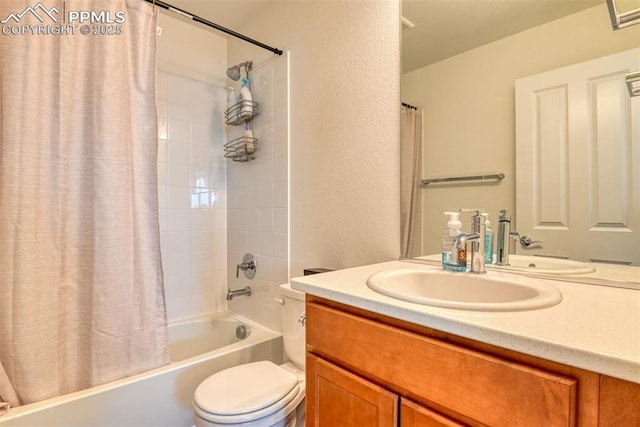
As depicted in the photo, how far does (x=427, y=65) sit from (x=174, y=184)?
168 cm

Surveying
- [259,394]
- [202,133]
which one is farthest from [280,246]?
[202,133]

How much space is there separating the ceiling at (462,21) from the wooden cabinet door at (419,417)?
45.3 inches

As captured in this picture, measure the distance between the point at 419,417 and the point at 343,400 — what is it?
8.4 inches

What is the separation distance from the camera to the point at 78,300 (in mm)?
1266

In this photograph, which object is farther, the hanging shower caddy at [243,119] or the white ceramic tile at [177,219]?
the white ceramic tile at [177,219]

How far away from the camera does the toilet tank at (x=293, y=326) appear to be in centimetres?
134

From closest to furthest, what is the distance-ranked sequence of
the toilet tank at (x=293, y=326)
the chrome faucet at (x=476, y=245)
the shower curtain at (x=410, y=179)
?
1. the chrome faucet at (x=476, y=245)
2. the shower curtain at (x=410, y=179)
3. the toilet tank at (x=293, y=326)

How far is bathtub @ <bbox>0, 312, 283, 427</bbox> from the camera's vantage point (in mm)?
1120

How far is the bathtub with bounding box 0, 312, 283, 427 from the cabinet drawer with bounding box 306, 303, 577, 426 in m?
0.94

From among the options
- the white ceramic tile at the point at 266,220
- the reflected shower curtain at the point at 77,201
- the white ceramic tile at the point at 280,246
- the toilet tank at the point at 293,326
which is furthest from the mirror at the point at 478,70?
the reflected shower curtain at the point at 77,201

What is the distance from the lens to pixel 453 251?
977 millimetres

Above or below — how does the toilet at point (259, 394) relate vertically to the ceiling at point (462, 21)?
below

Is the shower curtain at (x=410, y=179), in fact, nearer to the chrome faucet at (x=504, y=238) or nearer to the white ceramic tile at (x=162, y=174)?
the chrome faucet at (x=504, y=238)

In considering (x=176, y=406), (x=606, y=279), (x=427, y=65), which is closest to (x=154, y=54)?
(x=427, y=65)
